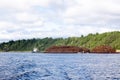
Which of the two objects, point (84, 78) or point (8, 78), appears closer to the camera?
point (8, 78)

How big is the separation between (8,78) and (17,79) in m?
1.03

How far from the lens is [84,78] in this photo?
42.6m

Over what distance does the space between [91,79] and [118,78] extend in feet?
10.5

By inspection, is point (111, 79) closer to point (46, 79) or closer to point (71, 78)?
point (71, 78)

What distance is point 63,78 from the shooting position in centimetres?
4256

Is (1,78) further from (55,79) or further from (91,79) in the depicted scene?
(91,79)

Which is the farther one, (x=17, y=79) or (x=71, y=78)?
(x=71, y=78)

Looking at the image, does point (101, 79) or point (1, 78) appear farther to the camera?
point (101, 79)

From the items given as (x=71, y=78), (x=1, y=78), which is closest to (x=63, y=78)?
(x=71, y=78)

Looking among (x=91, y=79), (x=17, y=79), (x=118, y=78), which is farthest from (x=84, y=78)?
(x=17, y=79)

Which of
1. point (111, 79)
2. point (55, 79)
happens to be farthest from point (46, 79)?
point (111, 79)

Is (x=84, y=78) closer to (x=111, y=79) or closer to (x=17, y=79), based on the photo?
(x=111, y=79)

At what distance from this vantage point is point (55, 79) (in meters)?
41.4

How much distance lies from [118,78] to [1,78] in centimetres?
1307
